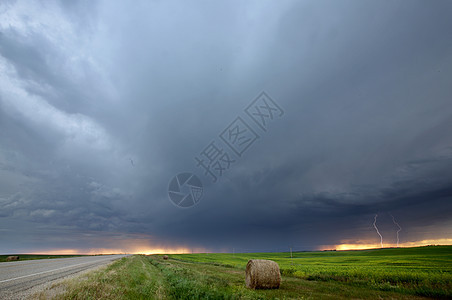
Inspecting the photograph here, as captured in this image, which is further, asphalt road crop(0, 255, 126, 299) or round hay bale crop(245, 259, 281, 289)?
round hay bale crop(245, 259, 281, 289)

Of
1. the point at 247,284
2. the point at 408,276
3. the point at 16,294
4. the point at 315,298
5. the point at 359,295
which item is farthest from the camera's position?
the point at 408,276

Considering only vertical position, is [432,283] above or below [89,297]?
below

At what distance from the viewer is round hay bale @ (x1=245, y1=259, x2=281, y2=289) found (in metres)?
16.5

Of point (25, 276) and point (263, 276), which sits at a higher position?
point (25, 276)

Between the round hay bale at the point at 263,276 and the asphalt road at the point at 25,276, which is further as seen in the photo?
the round hay bale at the point at 263,276

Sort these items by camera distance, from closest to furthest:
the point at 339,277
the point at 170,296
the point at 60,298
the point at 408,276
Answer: the point at 60,298 → the point at 170,296 → the point at 408,276 → the point at 339,277

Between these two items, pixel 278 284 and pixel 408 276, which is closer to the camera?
pixel 278 284

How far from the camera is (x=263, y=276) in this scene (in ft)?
54.6

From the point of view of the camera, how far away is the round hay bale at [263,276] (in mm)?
16539

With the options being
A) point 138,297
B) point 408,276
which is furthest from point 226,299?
point 408,276

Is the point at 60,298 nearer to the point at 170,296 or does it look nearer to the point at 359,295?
the point at 170,296

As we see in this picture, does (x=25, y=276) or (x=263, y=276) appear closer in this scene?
(x=25, y=276)

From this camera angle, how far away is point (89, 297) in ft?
31.2

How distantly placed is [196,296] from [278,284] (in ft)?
29.3
